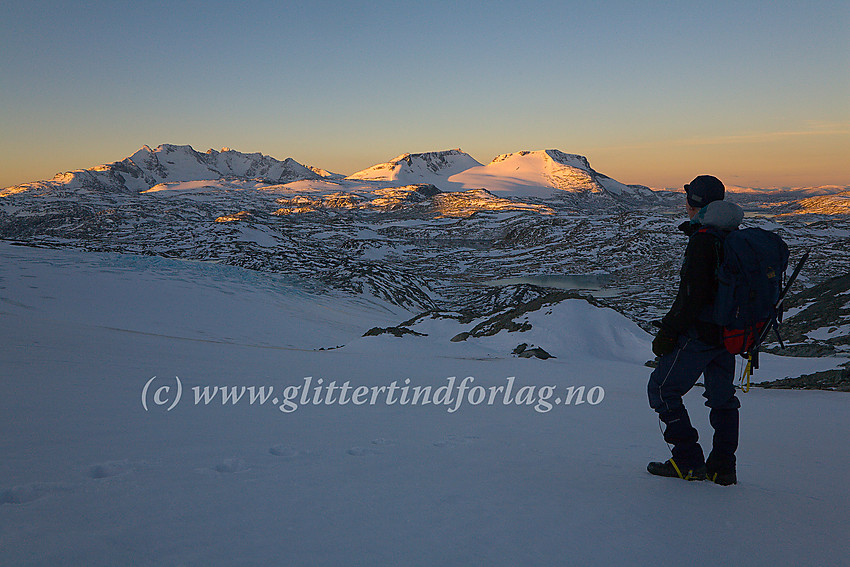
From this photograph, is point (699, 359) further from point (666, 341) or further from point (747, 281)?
point (747, 281)

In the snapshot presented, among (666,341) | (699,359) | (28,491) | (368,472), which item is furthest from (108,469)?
(699,359)

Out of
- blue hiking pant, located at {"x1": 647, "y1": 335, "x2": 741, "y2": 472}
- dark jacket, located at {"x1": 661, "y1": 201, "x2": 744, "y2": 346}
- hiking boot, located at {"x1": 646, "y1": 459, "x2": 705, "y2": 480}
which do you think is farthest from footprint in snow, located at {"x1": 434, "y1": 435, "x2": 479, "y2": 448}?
dark jacket, located at {"x1": 661, "y1": 201, "x2": 744, "y2": 346}

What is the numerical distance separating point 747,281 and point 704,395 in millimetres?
981

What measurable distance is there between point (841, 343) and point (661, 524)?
54.0 ft

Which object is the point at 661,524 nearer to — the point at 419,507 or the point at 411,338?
the point at 419,507

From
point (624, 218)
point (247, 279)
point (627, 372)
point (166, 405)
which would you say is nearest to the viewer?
point (166, 405)

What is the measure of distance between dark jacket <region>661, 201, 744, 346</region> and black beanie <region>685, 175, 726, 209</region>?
0.31 metres

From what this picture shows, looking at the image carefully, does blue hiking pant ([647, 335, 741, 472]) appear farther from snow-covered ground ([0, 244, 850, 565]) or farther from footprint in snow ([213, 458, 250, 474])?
footprint in snow ([213, 458, 250, 474])

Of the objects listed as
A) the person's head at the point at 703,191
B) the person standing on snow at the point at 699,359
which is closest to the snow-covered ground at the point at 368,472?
the person standing on snow at the point at 699,359

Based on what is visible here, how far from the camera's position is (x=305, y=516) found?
119 inches

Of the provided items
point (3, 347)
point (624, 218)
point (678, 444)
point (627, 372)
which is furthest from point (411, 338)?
point (624, 218)

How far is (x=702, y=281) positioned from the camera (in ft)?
12.6

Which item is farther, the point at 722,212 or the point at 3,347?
the point at 3,347

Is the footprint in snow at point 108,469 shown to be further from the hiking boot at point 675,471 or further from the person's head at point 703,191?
the person's head at point 703,191
